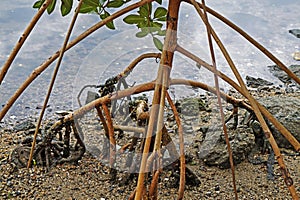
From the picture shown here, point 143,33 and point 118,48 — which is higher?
point 143,33

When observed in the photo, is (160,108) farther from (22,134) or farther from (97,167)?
(22,134)

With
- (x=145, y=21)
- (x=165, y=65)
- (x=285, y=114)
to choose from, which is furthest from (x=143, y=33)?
(x=285, y=114)

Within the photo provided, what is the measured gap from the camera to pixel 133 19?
70 centimetres

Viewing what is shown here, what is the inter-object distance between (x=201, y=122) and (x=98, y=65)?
0.43 m

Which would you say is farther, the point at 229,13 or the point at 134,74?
the point at 229,13

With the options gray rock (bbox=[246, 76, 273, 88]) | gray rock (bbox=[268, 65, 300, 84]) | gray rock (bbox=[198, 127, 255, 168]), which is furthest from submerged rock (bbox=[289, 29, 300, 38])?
gray rock (bbox=[198, 127, 255, 168])

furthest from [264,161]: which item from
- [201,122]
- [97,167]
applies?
[97,167]

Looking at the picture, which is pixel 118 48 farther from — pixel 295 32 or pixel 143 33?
pixel 295 32

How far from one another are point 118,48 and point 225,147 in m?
0.64

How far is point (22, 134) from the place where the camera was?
1.26 m

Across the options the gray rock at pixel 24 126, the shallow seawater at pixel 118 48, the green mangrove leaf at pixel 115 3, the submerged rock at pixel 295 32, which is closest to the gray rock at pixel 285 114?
the shallow seawater at pixel 118 48

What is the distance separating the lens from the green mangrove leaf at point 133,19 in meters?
0.70

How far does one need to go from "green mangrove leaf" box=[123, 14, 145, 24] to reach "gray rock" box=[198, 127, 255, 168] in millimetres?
450

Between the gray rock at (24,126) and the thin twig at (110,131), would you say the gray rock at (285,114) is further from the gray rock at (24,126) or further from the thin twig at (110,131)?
the gray rock at (24,126)
